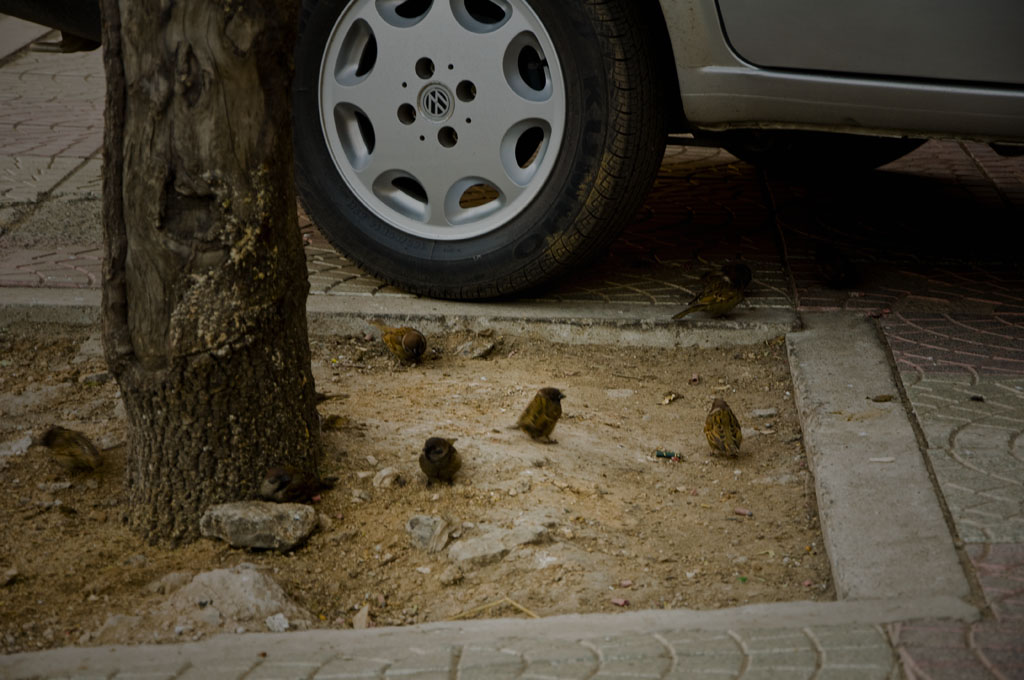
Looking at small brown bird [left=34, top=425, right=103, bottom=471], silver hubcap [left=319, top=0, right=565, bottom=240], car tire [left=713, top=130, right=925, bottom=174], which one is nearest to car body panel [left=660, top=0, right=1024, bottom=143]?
silver hubcap [left=319, top=0, right=565, bottom=240]

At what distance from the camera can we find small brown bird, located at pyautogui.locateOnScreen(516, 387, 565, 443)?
388 centimetres

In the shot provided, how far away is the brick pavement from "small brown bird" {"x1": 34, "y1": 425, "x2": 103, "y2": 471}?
4.37 ft

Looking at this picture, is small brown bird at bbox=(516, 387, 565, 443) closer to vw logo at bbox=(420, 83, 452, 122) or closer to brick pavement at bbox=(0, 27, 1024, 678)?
brick pavement at bbox=(0, 27, 1024, 678)

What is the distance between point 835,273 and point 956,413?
1469 millimetres

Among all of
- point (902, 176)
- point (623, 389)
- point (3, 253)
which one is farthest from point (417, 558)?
point (902, 176)

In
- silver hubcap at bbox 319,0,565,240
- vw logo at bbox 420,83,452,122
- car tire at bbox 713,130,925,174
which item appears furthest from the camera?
car tire at bbox 713,130,925,174

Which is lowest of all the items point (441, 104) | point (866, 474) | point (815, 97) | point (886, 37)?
point (866, 474)

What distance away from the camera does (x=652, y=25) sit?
4.66m

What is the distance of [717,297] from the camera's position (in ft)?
15.8

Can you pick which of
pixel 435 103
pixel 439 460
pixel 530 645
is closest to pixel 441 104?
pixel 435 103

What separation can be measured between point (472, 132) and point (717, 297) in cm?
127

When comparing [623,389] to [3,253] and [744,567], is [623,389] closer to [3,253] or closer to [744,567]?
[744,567]

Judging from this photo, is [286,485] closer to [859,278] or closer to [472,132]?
[472,132]

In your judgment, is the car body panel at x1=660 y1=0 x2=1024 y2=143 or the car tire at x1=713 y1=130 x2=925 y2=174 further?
the car tire at x1=713 y1=130 x2=925 y2=174
